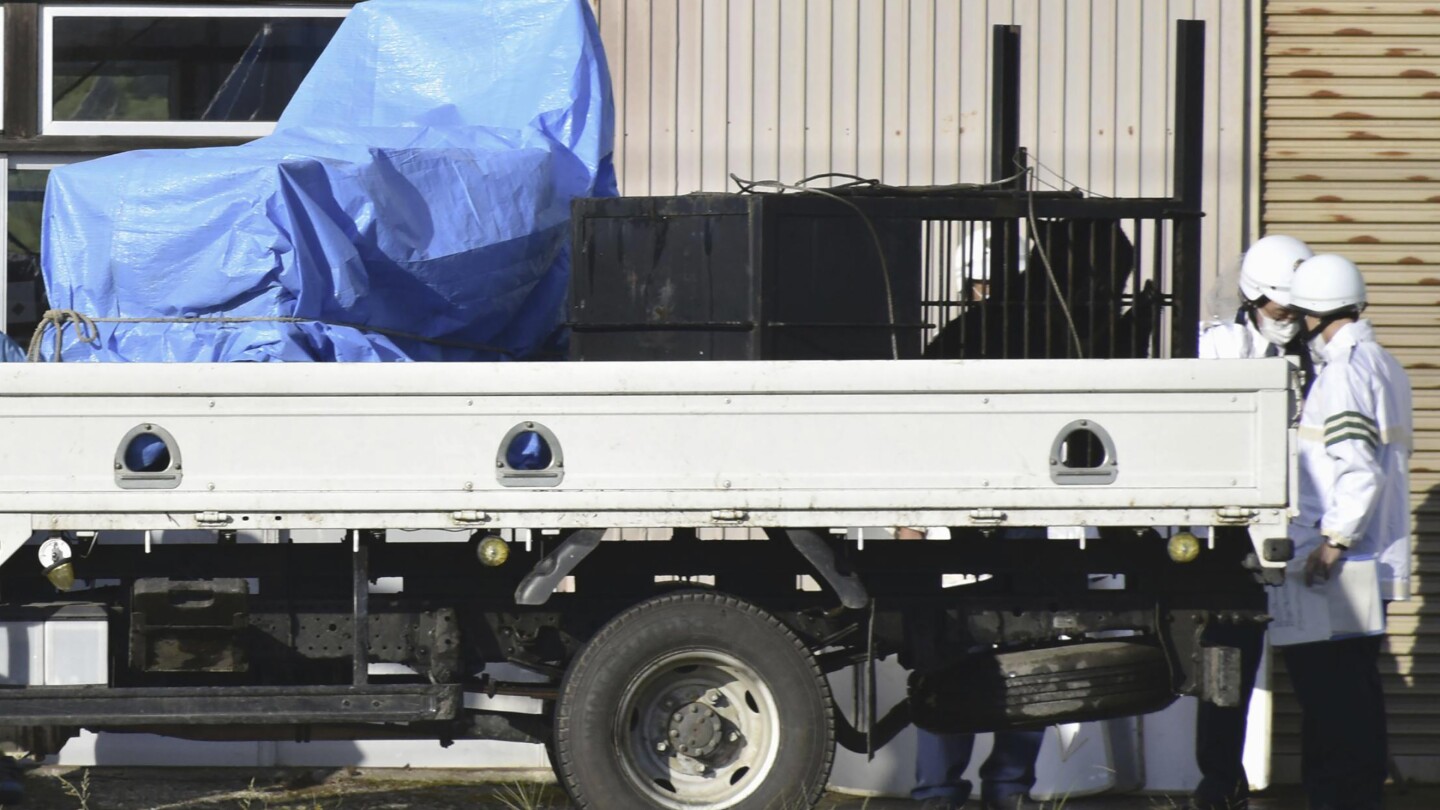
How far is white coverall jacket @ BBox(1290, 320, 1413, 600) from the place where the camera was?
572cm

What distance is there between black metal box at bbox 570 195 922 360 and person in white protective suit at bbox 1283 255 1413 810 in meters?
1.67

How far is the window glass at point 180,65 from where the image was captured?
8.04 m

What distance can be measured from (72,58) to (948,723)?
17.5 ft

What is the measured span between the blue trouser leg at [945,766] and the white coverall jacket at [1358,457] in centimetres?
145

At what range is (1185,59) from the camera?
5562 millimetres

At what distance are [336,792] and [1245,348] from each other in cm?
429

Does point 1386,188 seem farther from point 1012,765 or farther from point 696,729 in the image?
point 696,729

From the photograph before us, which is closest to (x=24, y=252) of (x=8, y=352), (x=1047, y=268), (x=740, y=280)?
(x=8, y=352)

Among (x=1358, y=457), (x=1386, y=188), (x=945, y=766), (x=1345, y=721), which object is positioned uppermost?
(x=1386, y=188)

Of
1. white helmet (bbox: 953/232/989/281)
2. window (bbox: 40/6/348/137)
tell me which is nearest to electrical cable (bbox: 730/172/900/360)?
white helmet (bbox: 953/232/989/281)

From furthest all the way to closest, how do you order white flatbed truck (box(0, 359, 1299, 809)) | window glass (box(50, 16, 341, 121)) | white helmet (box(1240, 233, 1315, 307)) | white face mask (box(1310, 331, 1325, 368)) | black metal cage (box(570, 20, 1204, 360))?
1. window glass (box(50, 16, 341, 121))
2. white helmet (box(1240, 233, 1315, 307))
3. white face mask (box(1310, 331, 1325, 368))
4. black metal cage (box(570, 20, 1204, 360))
5. white flatbed truck (box(0, 359, 1299, 809))

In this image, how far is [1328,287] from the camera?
6.02m

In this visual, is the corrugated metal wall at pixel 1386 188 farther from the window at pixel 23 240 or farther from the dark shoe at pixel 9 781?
the window at pixel 23 240

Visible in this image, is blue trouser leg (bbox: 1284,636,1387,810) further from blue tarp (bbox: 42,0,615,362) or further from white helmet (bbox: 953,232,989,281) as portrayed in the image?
blue tarp (bbox: 42,0,615,362)
